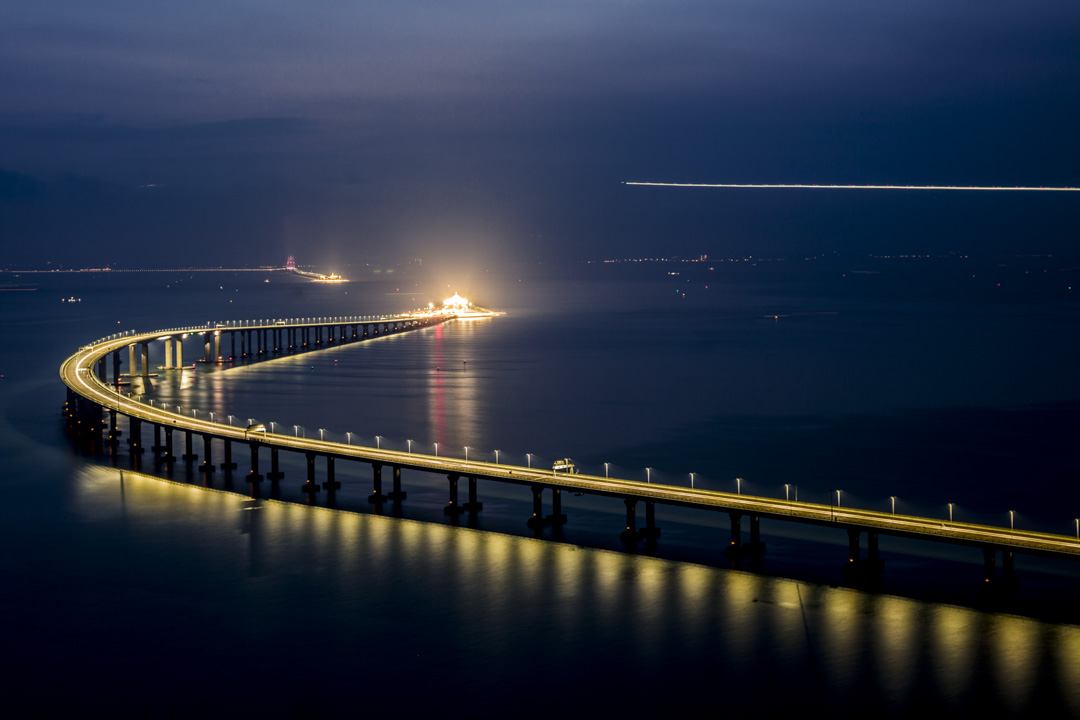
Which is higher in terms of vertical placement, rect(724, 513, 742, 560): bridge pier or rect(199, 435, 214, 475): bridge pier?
rect(199, 435, 214, 475): bridge pier

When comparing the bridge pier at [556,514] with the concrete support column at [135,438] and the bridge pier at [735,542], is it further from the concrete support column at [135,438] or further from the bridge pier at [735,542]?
the concrete support column at [135,438]

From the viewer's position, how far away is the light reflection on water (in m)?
35.8

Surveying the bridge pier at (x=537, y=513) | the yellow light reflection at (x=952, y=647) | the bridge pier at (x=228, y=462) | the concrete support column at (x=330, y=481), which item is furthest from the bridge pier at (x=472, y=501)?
the yellow light reflection at (x=952, y=647)

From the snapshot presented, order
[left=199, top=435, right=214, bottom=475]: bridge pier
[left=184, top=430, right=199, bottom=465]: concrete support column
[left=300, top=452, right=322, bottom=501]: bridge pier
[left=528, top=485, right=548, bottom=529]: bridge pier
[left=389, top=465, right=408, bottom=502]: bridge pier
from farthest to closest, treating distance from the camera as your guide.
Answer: [left=184, top=430, right=199, bottom=465]: concrete support column < [left=199, top=435, right=214, bottom=475]: bridge pier < [left=300, top=452, right=322, bottom=501]: bridge pier < [left=389, top=465, right=408, bottom=502]: bridge pier < [left=528, top=485, right=548, bottom=529]: bridge pier

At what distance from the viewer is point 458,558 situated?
152 feet

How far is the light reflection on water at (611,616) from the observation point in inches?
1411

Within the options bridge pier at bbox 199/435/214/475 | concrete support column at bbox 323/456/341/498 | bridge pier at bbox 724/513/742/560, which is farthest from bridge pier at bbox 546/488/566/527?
bridge pier at bbox 199/435/214/475

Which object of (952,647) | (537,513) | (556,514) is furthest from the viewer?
(556,514)

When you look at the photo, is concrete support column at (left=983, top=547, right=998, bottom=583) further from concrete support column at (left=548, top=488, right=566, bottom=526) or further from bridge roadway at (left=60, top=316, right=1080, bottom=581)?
concrete support column at (left=548, top=488, right=566, bottom=526)

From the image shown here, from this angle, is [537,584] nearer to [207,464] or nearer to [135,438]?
[207,464]

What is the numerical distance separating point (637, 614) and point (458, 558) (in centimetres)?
935

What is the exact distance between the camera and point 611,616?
4022 centimetres

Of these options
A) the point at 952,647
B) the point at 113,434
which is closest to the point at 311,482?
the point at 113,434

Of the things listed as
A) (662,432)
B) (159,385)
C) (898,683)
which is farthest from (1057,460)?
(159,385)
